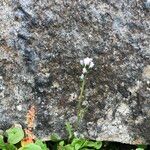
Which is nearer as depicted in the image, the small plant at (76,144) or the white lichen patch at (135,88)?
the small plant at (76,144)

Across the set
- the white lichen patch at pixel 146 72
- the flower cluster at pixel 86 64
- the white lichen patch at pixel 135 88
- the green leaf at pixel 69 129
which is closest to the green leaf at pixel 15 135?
the green leaf at pixel 69 129

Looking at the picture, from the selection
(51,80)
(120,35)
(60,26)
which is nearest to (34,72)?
(51,80)

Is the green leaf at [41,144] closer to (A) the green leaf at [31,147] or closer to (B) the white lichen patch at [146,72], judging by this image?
(A) the green leaf at [31,147]

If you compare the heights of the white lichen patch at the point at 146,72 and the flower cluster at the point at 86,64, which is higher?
the flower cluster at the point at 86,64

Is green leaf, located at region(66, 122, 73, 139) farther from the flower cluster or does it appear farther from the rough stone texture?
the flower cluster

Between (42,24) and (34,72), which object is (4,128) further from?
(42,24)

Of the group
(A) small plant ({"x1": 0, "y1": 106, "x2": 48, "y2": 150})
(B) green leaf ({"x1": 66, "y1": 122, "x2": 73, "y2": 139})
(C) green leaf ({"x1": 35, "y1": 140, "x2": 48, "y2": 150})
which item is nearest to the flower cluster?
(B) green leaf ({"x1": 66, "y1": 122, "x2": 73, "y2": 139})

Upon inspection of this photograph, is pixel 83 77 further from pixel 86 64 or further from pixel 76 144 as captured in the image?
pixel 76 144
